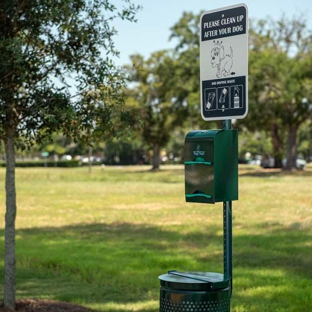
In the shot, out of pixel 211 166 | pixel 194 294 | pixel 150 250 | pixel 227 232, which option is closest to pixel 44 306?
pixel 227 232

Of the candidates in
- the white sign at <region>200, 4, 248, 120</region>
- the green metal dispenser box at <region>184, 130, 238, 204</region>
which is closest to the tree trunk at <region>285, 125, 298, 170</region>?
the white sign at <region>200, 4, 248, 120</region>

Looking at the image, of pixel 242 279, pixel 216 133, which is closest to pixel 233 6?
pixel 216 133

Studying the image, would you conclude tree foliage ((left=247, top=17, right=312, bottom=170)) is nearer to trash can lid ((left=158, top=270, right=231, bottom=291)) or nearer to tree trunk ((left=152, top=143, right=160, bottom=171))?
tree trunk ((left=152, top=143, right=160, bottom=171))

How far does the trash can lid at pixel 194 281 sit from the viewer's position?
18.0ft

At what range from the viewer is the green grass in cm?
1069

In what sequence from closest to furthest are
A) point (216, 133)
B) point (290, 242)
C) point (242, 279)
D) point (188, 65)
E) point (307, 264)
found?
point (216, 133) → point (242, 279) → point (307, 264) → point (290, 242) → point (188, 65)

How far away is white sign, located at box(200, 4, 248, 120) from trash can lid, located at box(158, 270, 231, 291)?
1268 millimetres

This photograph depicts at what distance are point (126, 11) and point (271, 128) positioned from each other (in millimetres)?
55442

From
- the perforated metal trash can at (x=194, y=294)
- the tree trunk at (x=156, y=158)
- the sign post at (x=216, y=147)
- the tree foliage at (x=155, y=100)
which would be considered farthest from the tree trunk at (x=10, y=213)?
the tree trunk at (x=156, y=158)

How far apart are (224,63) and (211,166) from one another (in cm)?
89

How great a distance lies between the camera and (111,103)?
9.14 meters

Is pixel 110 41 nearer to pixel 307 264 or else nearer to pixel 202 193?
pixel 202 193

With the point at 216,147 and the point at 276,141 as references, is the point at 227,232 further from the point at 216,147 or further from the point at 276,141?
the point at 276,141

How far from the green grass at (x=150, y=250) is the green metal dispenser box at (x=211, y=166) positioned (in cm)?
403
